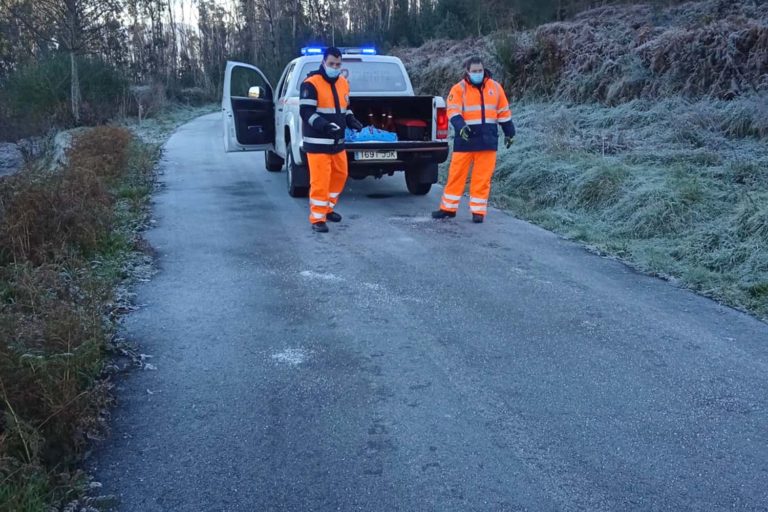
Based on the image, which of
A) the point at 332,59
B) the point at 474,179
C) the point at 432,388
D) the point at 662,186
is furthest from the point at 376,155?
the point at 432,388

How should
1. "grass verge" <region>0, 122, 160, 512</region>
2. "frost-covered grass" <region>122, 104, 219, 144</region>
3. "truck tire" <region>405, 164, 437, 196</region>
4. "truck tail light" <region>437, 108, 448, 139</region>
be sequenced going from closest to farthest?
1. "grass verge" <region>0, 122, 160, 512</region>
2. "truck tail light" <region>437, 108, 448, 139</region>
3. "truck tire" <region>405, 164, 437, 196</region>
4. "frost-covered grass" <region>122, 104, 219, 144</region>

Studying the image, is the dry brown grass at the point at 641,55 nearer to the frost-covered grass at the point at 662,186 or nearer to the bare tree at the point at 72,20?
the frost-covered grass at the point at 662,186

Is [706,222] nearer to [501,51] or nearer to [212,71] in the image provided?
[501,51]

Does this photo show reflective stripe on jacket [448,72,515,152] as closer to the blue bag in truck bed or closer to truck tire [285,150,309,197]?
the blue bag in truck bed

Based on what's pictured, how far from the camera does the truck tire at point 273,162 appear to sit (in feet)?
41.1

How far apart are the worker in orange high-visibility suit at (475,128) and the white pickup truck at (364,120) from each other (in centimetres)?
93

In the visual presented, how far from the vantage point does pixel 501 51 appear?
17031mm

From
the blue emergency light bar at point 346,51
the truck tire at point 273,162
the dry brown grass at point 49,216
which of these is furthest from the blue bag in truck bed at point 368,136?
the truck tire at point 273,162

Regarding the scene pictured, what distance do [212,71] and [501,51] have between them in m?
37.4

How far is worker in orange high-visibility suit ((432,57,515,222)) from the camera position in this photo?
26.9 feet

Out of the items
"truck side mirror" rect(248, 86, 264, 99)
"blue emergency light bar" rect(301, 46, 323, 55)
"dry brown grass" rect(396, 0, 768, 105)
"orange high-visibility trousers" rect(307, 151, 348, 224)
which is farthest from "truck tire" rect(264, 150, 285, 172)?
"dry brown grass" rect(396, 0, 768, 105)

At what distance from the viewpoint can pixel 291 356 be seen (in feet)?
14.6

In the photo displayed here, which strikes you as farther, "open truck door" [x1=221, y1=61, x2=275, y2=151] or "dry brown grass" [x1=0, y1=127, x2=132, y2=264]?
"open truck door" [x1=221, y1=61, x2=275, y2=151]

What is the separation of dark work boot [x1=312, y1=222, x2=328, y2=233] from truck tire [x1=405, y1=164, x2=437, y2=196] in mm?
2406
